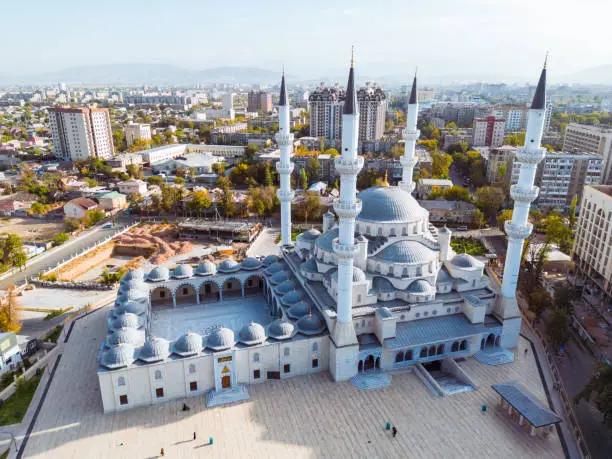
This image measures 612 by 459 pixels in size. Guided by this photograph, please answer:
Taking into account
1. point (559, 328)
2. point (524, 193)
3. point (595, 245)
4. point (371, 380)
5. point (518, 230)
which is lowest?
point (371, 380)

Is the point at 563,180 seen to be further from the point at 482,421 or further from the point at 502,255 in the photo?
the point at 482,421

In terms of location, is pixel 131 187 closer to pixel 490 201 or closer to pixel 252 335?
pixel 252 335

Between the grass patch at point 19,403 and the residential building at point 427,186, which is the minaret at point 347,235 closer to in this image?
the grass patch at point 19,403

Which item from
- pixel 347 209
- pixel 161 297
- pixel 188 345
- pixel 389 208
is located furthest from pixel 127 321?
pixel 389 208

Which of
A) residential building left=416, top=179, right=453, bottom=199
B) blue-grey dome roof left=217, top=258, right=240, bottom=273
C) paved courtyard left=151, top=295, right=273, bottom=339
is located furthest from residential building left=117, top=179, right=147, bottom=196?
residential building left=416, top=179, right=453, bottom=199

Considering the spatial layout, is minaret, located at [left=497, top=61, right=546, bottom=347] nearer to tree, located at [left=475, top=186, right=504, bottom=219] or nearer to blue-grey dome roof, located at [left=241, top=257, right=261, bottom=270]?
blue-grey dome roof, located at [left=241, top=257, right=261, bottom=270]

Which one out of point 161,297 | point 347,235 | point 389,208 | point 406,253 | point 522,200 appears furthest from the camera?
point 161,297

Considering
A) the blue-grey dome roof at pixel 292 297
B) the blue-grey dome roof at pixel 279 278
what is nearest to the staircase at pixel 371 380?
the blue-grey dome roof at pixel 292 297
